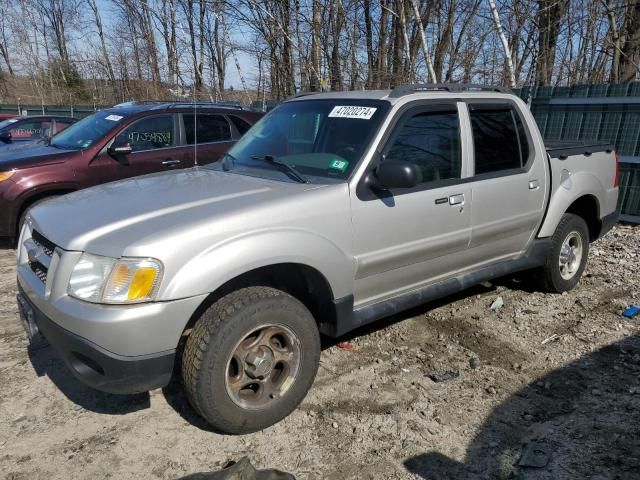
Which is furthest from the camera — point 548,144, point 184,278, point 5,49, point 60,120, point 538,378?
point 5,49

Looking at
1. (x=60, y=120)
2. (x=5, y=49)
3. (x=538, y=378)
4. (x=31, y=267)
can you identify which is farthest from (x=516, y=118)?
(x=5, y=49)

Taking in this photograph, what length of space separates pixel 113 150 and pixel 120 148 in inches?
8.9

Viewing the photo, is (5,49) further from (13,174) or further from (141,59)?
(13,174)

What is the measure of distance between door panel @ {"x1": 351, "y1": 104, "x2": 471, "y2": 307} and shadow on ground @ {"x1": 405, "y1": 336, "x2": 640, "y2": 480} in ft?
3.34

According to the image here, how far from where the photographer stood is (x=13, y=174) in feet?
19.1

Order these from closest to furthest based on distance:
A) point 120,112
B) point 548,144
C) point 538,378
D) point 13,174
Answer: point 538,378
point 548,144
point 13,174
point 120,112

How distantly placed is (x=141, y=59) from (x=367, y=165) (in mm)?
28477

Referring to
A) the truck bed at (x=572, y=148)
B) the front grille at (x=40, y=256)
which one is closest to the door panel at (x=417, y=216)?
the truck bed at (x=572, y=148)

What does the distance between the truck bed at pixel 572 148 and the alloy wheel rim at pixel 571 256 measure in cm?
76

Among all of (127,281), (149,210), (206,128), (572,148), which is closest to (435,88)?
(572,148)

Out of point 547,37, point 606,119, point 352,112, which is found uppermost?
point 547,37

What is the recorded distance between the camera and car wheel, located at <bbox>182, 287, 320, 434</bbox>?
2568 millimetres

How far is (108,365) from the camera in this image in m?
2.39

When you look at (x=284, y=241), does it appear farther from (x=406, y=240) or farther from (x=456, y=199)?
(x=456, y=199)
